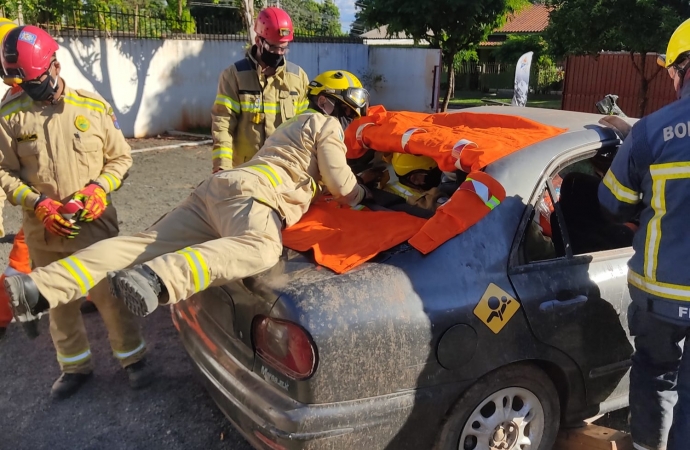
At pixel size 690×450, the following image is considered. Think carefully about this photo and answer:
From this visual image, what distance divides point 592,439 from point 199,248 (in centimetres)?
197

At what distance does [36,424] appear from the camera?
3.32 m

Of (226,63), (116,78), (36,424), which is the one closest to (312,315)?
(36,424)

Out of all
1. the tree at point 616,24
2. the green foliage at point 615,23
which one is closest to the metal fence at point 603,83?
the tree at point 616,24

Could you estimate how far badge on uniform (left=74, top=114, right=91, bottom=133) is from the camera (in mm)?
3520

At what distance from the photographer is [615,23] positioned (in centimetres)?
1351

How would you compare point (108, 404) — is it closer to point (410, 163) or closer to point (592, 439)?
point (410, 163)

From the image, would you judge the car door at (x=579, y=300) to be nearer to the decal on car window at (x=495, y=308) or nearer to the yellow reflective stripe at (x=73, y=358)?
the decal on car window at (x=495, y=308)

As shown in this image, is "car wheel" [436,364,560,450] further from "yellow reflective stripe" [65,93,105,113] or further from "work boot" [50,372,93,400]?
"yellow reflective stripe" [65,93,105,113]

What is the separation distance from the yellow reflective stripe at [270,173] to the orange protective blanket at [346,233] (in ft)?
0.77

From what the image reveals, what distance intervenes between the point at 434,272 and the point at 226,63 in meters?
14.4

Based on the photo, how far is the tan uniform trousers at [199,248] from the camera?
2529mm

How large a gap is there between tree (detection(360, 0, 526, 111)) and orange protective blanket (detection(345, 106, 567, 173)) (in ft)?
48.3

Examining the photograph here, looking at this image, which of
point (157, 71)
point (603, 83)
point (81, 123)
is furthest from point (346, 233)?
point (603, 83)

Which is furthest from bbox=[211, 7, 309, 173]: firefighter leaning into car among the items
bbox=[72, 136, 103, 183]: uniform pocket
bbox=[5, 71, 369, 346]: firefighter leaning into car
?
bbox=[72, 136, 103, 183]: uniform pocket
